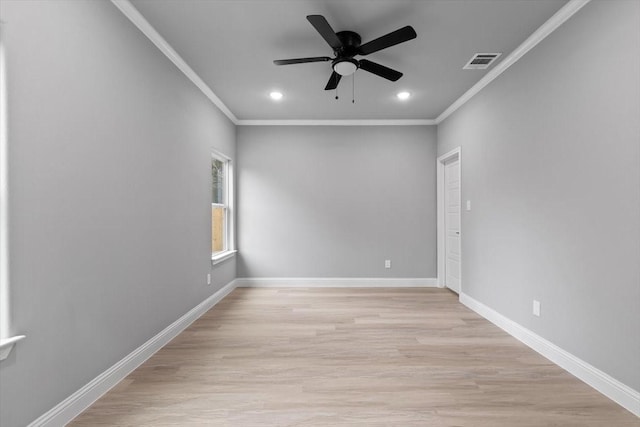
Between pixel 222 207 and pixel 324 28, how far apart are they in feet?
10.7

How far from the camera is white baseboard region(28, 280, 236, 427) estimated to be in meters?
1.74

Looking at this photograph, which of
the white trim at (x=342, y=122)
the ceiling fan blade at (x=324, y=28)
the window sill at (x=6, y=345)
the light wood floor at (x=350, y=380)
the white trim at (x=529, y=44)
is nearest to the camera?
the window sill at (x=6, y=345)

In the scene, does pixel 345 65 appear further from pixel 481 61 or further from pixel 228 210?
pixel 228 210

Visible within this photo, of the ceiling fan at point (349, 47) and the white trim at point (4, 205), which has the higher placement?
the ceiling fan at point (349, 47)

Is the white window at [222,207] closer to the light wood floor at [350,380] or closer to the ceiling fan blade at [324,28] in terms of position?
the light wood floor at [350,380]

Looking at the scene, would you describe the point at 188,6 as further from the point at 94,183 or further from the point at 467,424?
the point at 467,424

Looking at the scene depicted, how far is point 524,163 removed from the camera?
9.93 feet

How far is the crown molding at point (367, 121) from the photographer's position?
2.40 m

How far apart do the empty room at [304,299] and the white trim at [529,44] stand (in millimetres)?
21

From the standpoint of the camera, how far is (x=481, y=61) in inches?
129

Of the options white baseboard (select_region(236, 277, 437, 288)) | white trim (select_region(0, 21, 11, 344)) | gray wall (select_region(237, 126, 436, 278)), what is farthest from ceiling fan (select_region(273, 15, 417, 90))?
white baseboard (select_region(236, 277, 437, 288))

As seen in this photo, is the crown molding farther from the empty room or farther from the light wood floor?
the light wood floor

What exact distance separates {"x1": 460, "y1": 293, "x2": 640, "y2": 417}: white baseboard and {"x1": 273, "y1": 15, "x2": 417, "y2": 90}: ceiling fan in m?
2.53

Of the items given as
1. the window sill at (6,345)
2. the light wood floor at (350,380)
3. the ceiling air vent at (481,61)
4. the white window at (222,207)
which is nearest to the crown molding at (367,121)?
the ceiling air vent at (481,61)
